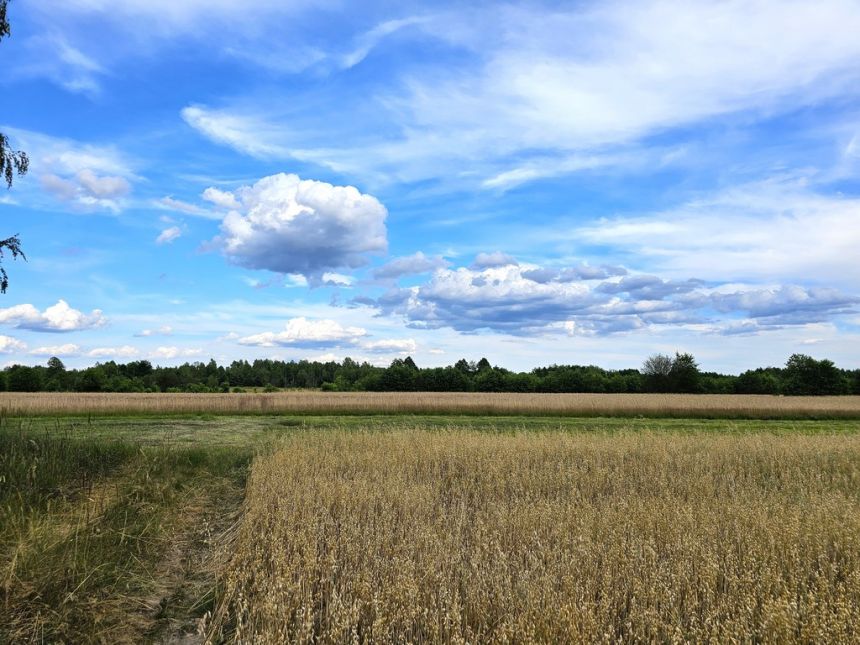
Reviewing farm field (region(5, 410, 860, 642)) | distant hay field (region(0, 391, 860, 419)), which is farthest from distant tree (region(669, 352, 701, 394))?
farm field (region(5, 410, 860, 642))

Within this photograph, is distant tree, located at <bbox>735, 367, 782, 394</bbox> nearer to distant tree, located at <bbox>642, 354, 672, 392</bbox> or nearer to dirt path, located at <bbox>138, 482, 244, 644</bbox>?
distant tree, located at <bbox>642, 354, 672, 392</bbox>

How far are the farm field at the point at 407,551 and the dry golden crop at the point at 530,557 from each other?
0.04m

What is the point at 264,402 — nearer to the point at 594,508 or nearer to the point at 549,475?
the point at 549,475

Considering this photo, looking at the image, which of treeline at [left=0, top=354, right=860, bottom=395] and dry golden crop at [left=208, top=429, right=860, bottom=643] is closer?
dry golden crop at [left=208, top=429, right=860, bottom=643]

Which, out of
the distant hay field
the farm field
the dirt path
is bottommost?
the dirt path

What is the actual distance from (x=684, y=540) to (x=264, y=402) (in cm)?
3319

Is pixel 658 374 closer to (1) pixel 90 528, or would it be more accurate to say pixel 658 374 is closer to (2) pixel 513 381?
(2) pixel 513 381

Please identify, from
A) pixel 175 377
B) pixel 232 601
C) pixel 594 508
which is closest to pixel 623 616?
pixel 594 508

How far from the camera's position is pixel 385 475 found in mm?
12062

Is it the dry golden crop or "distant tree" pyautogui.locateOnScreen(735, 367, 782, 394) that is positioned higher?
"distant tree" pyautogui.locateOnScreen(735, 367, 782, 394)

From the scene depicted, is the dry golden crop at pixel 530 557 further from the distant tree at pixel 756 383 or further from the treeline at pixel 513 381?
the distant tree at pixel 756 383

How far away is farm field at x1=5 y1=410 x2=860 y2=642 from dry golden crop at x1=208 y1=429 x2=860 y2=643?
4 centimetres

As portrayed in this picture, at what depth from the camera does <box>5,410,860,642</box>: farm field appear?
18.2 feet

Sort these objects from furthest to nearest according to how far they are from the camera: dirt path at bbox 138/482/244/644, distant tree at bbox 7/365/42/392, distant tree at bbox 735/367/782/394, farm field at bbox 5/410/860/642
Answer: distant tree at bbox 735/367/782/394
distant tree at bbox 7/365/42/392
dirt path at bbox 138/482/244/644
farm field at bbox 5/410/860/642
